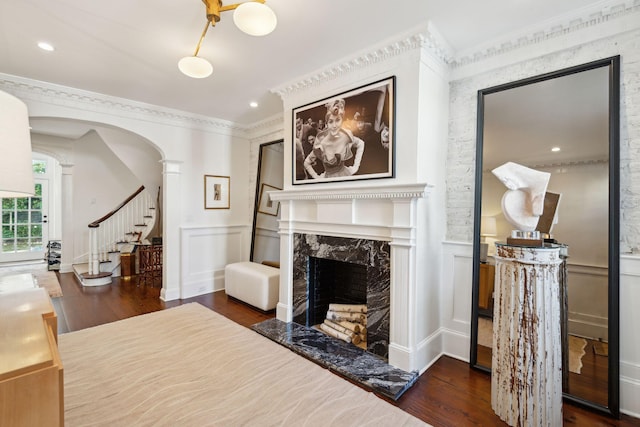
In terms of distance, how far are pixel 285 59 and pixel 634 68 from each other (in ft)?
8.52

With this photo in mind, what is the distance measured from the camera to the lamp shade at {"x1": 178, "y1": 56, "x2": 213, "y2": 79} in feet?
6.79

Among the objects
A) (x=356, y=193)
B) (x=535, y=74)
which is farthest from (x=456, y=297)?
(x=535, y=74)

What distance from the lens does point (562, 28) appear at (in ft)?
7.06

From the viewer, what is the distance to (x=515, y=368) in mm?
1807

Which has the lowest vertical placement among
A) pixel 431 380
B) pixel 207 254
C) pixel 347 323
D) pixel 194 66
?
pixel 431 380

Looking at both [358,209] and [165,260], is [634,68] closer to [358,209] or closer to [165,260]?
[358,209]

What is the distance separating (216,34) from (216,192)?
2.74 meters

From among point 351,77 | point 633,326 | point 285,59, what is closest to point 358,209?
point 351,77

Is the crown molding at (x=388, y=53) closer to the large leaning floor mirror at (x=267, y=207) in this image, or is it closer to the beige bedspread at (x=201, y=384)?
the large leaning floor mirror at (x=267, y=207)

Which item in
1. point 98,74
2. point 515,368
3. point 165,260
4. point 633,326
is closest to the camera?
point 515,368

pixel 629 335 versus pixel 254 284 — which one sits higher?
pixel 629 335

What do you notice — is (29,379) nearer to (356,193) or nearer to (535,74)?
(356,193)

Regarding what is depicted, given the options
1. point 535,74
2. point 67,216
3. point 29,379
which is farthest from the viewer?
point 67,216

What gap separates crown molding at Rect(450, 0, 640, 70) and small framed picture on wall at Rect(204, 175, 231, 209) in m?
3.66
